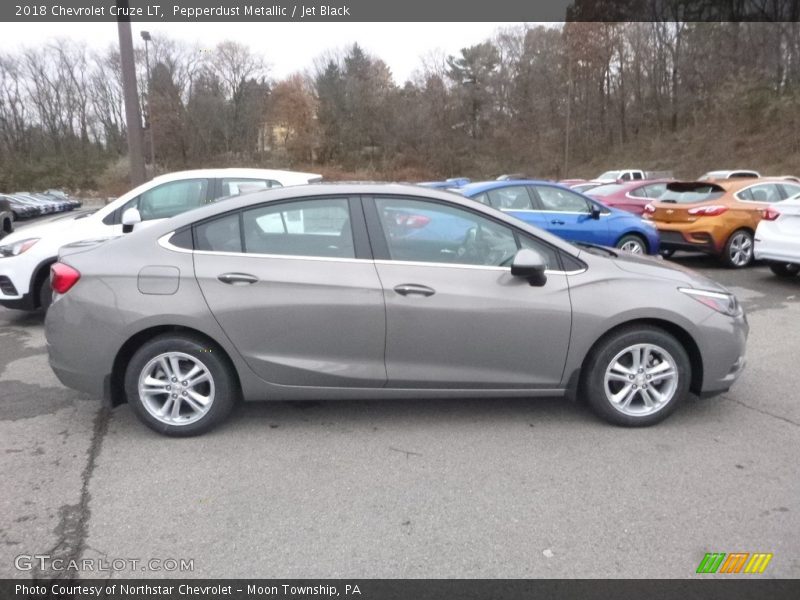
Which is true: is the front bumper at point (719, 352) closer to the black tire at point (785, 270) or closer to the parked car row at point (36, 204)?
the black tire at point (785, 270)

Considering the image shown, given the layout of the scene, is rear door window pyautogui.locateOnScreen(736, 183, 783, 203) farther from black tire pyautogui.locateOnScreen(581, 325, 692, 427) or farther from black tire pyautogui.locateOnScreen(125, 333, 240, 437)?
black tire pyautogui.locateOnScreen(125, 333, 240, 437)

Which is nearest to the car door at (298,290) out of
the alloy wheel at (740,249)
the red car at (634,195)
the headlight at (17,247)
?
the headlight at (17,247)

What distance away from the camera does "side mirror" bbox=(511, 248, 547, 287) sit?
3.59 meters

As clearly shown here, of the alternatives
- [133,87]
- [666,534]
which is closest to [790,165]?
[133,87]

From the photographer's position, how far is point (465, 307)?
3.64 metres

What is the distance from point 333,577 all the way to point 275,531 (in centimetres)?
44

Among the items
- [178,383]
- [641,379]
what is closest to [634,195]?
[641,379]

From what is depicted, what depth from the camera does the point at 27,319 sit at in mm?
7203

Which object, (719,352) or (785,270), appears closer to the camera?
(719,352)

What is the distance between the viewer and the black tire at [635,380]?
12.4ft

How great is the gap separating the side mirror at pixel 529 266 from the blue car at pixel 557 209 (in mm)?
5629

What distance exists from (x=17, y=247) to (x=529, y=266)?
19.0 ft

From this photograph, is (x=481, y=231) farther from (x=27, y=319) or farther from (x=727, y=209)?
(x=727, y=209)
